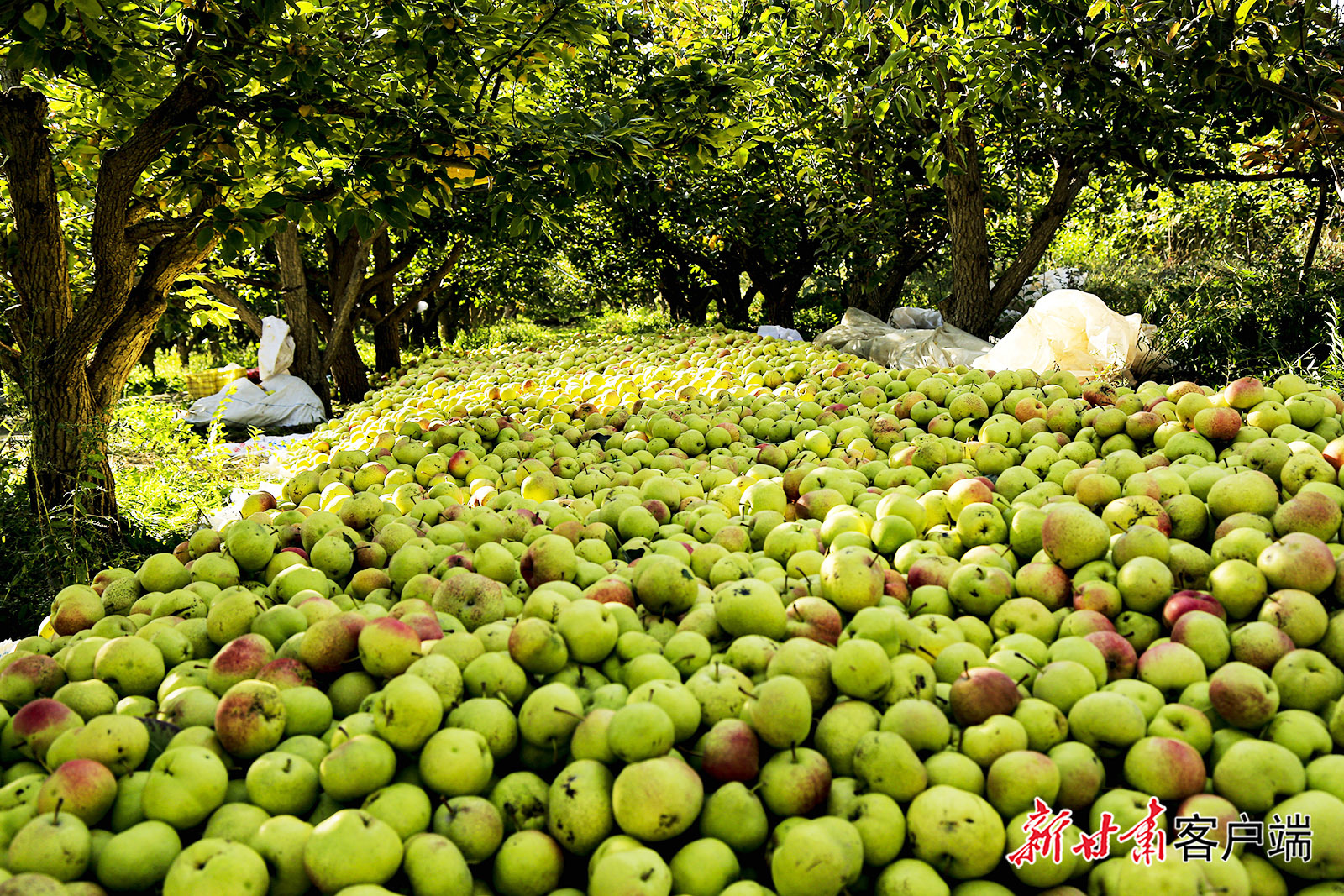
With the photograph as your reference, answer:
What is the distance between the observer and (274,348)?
11039 millimetres

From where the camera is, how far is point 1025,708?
5.22 ft

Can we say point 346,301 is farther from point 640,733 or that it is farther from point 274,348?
point 640,733

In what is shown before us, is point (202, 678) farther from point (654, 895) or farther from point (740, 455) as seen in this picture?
point (740, 455)

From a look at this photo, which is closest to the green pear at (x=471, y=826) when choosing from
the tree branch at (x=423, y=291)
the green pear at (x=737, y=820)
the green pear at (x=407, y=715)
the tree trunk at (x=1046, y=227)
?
the green pear at (x=407, y=715)

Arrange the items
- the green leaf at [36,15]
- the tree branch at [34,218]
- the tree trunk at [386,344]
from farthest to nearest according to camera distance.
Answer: the tree trunk at [386,344], the tree branch at [34,218], the green leaf at [36,15]

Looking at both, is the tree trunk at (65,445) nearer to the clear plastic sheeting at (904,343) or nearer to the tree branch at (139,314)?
the tree branch at (139,314)

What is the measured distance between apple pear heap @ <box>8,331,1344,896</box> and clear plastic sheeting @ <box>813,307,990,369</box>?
4.87m

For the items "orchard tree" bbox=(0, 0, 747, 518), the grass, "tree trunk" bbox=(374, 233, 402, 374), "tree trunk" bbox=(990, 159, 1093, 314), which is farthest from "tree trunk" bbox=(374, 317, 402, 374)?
"tree trunk" bbox=(990, 159, 1093, 314)

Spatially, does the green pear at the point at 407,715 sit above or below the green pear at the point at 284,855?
above

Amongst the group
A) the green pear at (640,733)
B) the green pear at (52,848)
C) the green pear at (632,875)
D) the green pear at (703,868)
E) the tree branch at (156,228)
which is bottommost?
the green pear at (703,868)

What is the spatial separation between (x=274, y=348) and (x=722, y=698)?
37.2 ft

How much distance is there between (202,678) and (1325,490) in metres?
3.14


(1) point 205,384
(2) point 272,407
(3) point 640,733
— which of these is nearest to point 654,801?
(3) point 640,733

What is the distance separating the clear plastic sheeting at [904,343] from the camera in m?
7.63
